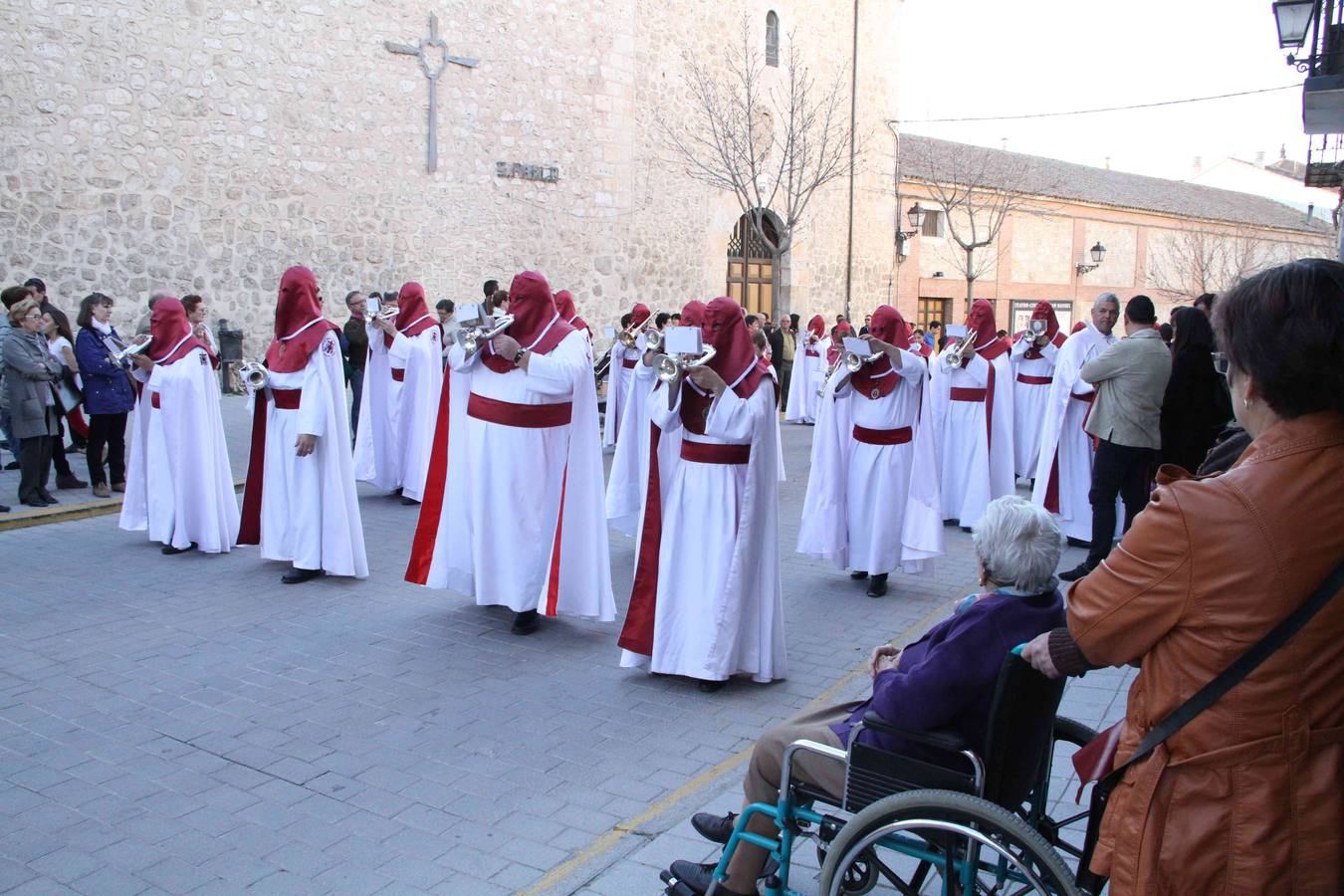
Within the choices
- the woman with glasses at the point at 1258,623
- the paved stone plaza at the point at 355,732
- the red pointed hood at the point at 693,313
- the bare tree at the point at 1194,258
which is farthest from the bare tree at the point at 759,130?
the woman with glasses at the point at 1258,623

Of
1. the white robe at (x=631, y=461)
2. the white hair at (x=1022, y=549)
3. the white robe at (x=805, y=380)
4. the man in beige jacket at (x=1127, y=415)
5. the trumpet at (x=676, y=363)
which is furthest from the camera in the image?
the white robe at (x=805, y=380)

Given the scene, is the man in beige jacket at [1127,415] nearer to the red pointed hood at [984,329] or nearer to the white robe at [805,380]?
the red pointed hood at [984,329]

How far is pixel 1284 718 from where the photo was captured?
2127 millimetres

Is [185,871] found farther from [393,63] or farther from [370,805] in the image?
[393,63]

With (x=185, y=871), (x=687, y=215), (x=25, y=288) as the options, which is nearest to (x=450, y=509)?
(x=185, y=871)

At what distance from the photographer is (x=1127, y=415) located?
7312 millimetres

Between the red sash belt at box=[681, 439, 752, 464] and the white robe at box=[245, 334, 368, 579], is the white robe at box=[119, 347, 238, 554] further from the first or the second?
the red sash belt at box=[681, 439, 752, 464]

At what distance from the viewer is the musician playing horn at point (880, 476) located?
7453 mm

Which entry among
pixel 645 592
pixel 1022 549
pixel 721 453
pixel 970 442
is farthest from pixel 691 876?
pixel 970 442

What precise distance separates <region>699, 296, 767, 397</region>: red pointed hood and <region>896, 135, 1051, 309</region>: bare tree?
24150mm

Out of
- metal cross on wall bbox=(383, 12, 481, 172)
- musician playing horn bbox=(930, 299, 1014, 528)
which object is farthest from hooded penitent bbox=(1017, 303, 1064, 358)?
metal cross on wall bbox=(383, 12, 481, 172)

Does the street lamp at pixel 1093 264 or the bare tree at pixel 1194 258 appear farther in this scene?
the bare tree at pixel 1194 258

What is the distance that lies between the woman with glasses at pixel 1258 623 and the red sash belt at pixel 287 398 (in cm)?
659

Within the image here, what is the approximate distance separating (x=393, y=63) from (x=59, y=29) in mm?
5186
